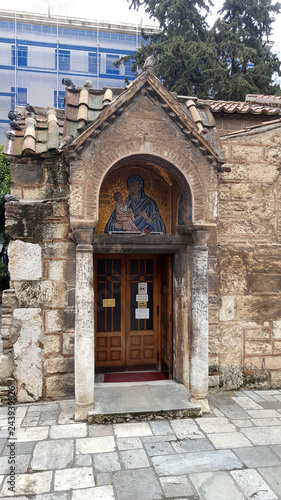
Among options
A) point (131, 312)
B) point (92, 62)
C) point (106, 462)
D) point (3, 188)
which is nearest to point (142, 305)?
point (131, 312)

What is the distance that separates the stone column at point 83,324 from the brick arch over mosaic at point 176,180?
0.94 ft

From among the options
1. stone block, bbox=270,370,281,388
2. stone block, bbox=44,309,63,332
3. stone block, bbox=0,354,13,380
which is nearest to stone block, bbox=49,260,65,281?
stone block, bbox=44,309,63,332

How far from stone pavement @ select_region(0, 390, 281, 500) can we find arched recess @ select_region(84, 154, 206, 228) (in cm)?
281

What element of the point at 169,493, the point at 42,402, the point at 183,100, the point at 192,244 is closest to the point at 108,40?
the point at 183,100

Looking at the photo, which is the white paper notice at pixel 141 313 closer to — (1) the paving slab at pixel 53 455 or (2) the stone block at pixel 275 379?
(2) the stone block at pixel 275 379

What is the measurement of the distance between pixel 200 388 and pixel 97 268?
2.62 metres

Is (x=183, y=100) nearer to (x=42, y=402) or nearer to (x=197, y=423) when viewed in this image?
(x=197, y=423)

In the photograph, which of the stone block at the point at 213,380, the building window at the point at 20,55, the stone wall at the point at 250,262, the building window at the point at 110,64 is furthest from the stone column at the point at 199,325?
the building window at the point at 20,55

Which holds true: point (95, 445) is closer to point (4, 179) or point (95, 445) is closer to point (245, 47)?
point (4, 179)

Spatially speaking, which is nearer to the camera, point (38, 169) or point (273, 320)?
point (38, 169)

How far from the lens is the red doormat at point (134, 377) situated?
19.5ft

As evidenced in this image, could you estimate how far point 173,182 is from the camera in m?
5.77

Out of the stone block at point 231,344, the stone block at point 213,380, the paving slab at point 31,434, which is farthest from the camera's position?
the stone block at point 231,344

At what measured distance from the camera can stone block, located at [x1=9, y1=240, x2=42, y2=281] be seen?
5242 mm
